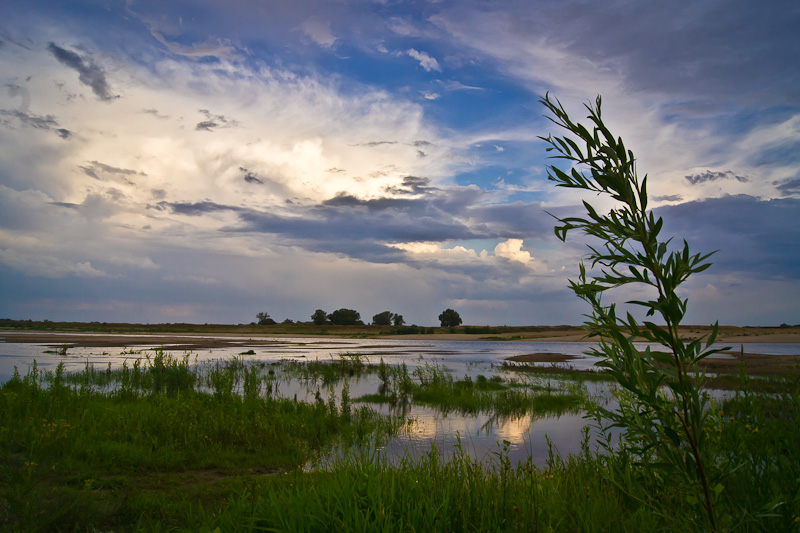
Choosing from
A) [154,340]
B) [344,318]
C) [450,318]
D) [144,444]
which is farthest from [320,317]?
[144,444]

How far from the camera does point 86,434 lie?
29.0 feet

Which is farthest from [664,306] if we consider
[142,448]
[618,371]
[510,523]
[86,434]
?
[86,434]

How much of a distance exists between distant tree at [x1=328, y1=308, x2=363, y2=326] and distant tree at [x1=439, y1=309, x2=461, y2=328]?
2203 cm

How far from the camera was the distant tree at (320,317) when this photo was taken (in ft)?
389

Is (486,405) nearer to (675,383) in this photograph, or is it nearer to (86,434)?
(86,434)

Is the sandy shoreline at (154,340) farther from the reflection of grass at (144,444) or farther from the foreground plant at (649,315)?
the foreground plant at (649,315)

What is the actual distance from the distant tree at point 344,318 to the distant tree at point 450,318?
22.0m

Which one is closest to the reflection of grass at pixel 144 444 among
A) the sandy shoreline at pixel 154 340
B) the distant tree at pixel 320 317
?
the sandy shoreline at pixel 154 340

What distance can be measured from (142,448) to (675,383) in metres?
9.27

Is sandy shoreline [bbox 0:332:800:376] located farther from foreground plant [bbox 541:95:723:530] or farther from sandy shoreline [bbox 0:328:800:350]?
foreground plant [bbox 541:95:723:530]

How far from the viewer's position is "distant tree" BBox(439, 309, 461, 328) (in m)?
121

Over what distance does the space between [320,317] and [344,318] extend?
6.10 metres

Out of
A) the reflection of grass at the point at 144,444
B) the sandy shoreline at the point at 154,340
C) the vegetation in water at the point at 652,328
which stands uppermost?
the vegetation in water at the point at 652,328

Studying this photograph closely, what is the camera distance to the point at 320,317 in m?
119
